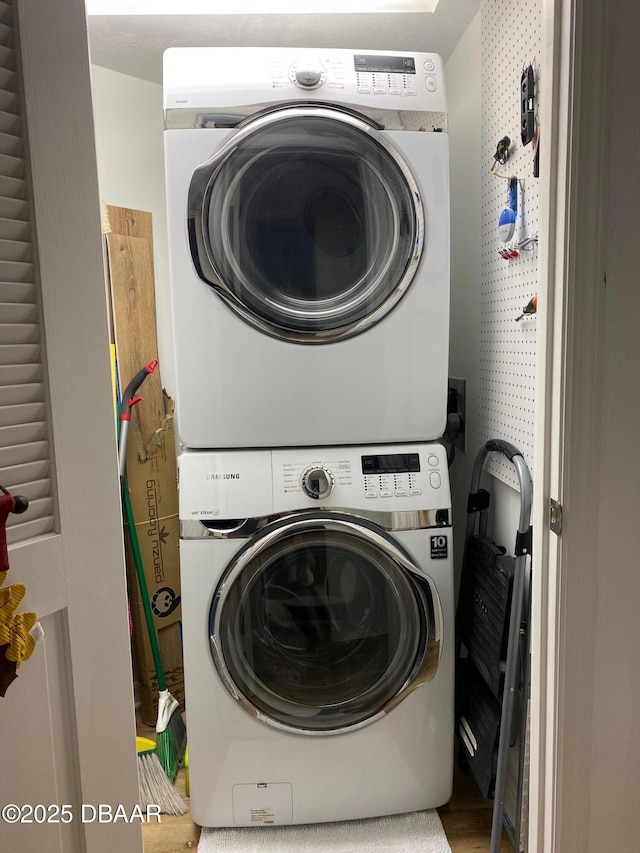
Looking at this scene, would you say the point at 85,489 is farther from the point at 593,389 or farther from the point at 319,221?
the point at 319,221

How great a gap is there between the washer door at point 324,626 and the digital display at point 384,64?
3.54 feet

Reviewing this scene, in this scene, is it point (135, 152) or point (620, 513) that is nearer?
point (620, 513)

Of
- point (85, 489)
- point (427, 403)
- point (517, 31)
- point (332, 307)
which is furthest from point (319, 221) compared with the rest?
point (85, 489)

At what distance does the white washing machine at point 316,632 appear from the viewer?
1.59 metres

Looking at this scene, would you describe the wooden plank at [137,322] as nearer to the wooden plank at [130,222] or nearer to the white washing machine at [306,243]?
the wooden plank at [130,222]

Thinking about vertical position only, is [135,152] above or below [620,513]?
above

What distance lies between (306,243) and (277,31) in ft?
2.60

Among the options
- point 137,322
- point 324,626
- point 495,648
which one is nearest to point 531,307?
point 495,648

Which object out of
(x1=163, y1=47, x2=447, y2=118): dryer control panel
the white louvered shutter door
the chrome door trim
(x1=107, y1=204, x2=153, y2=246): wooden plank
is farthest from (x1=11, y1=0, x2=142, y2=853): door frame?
(x1=107, y1=204, x2=153, y2=246): wooden plank

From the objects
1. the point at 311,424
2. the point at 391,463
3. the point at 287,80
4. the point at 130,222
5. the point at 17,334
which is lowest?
the point at 391,463

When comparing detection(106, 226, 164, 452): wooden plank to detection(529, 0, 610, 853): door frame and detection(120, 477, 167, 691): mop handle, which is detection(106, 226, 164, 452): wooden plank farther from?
detection(529, 0, 610, 853): door frame

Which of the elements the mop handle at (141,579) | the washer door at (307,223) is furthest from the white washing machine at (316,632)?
the mop handle at (141,579)

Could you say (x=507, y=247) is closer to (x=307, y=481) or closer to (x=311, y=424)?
(x=311, y=424)

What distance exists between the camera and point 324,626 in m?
1.67
